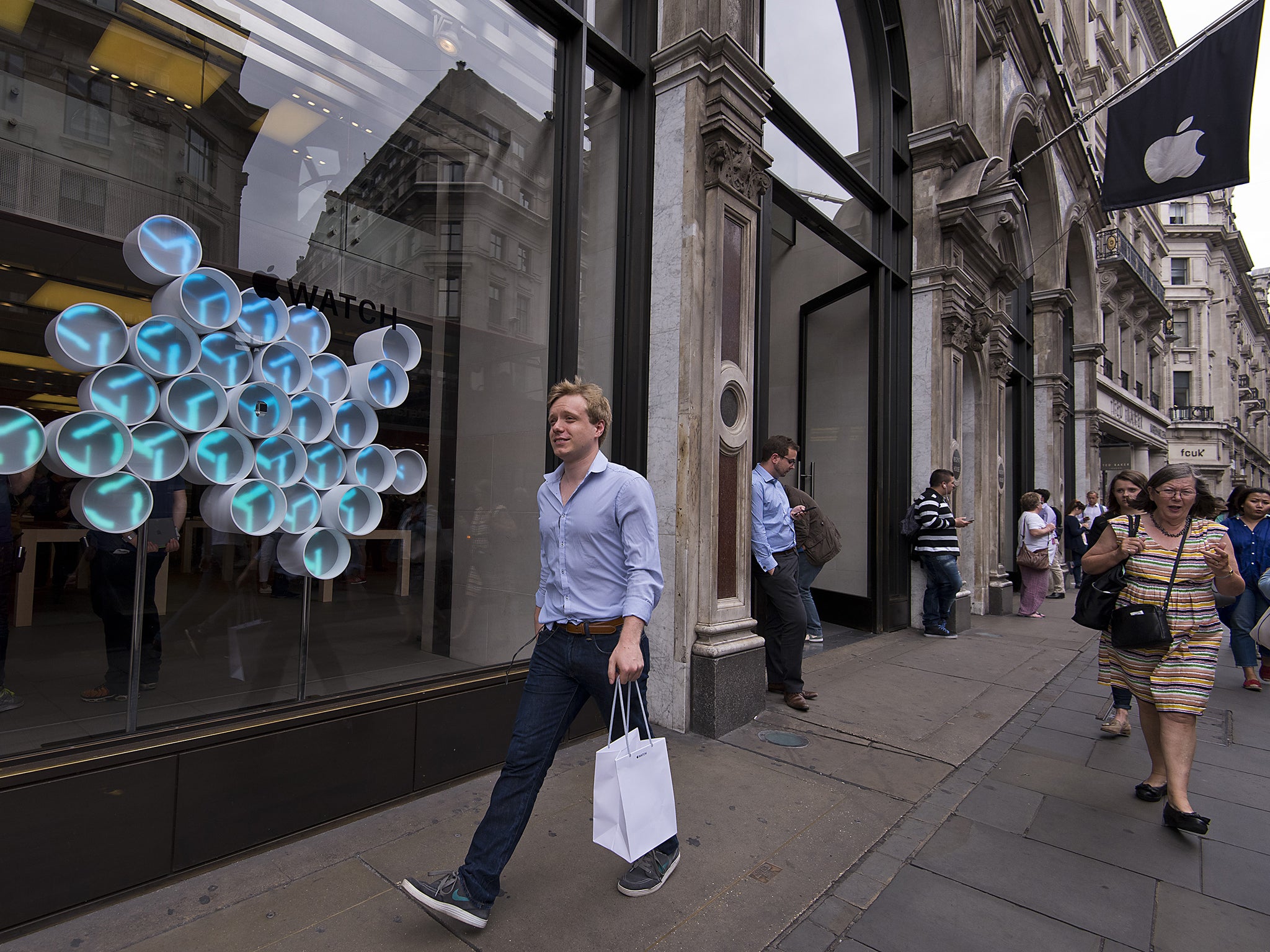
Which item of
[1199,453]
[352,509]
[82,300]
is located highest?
[1199,453]

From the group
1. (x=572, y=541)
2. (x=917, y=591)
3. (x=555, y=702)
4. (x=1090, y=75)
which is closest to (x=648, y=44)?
(x=572, y=541)

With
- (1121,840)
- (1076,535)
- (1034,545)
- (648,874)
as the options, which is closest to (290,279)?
(648,874)

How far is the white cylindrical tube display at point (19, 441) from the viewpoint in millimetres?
2590

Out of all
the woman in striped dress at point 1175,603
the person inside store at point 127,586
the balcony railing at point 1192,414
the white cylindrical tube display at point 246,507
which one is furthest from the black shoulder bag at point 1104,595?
the balcony railing at point 1192,414

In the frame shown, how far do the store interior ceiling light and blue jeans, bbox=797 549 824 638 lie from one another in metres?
5.51

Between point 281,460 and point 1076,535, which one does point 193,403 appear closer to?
point 281,460

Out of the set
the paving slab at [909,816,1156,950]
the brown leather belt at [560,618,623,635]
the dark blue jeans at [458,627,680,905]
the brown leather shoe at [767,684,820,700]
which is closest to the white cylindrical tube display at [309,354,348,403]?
the dark blue jeans at [458,627,680,905]

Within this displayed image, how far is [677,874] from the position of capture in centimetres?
288

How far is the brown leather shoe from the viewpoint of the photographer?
5492 millimetres

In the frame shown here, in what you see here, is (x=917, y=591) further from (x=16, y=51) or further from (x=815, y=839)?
(x=16, y=51)

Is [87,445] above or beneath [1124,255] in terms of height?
beneath

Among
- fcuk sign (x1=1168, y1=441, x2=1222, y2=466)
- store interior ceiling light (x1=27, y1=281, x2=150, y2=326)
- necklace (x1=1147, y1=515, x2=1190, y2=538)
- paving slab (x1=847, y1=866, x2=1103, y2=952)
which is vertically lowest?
paving slab (x1=847, y1=866, x2=1103, y2=952)

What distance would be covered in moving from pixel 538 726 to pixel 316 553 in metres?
1.67

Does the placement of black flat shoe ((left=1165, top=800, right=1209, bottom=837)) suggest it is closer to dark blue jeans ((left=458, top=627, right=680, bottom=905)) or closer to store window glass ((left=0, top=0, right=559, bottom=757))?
dark blue jeans ((left=458, top=627, right=680, bottom=905))
